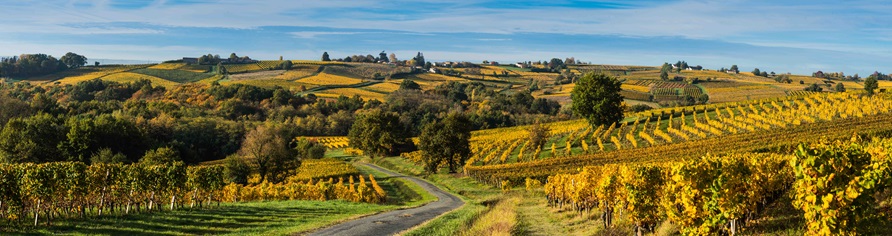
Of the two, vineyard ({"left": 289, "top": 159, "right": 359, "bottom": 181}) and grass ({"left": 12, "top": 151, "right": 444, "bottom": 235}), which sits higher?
grass ({"left": 12, "top": 151, "right": 444, "bottom": 235})

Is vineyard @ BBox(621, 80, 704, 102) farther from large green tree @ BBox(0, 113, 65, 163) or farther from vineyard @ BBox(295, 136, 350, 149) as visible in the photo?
large green tree @ BBox(0, 113, 65, 163)

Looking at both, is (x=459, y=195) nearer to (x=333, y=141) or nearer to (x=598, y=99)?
(x=598, y=99)

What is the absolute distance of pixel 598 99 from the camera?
290 ft

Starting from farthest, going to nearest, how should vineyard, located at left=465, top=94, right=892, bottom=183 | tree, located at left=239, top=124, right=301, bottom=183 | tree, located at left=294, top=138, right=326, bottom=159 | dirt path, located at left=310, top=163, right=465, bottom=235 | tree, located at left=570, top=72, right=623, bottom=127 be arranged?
tree, located at left=294, top=138, right=326, bottom=159 → tree, located at left=570, top=72, right=623, bottom=127 → tree, located at left=239, top=124, right=301, bottom=183 → vineyard, located at left=465, top=94, right=892, bottom=183 → dirt path, located at left=310, top=163, right=465, bottom=235

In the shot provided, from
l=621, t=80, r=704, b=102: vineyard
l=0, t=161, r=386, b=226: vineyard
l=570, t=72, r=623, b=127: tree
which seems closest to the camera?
l=0, t=161, r=386, b=226: vineyard

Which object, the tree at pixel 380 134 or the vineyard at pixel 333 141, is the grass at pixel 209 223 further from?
the vineyard at pixel 333 141

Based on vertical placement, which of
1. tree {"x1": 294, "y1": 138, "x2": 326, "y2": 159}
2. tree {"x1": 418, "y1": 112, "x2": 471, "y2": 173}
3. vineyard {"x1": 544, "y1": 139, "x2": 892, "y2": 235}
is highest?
vineyard {"x1": 544, "y1": 139, "x2": 892, "y2": 235}

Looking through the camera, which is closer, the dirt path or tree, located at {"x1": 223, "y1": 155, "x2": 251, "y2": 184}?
the dirt path

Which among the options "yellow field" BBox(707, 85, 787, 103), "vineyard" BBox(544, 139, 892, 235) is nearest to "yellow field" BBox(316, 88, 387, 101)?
"yellow field" BBox(707, 85, 787, 103)

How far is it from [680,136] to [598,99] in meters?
14.3

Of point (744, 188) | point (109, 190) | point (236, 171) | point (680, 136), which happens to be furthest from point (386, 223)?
point (680, 136)

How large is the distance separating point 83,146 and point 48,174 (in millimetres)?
65565

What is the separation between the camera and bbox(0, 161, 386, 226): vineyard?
30453 millimetres

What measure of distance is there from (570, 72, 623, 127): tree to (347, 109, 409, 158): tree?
31.4 metres
